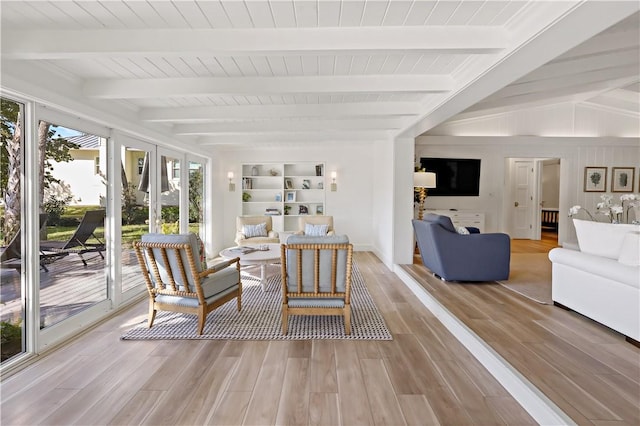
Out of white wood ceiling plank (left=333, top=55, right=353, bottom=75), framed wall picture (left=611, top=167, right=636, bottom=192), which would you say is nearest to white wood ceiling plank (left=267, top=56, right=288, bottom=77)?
white wood ceiling plank (left=333, top=55, right=353, bottom=75)

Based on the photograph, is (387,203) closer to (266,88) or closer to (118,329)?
(266,88)

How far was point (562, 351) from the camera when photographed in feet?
8.11

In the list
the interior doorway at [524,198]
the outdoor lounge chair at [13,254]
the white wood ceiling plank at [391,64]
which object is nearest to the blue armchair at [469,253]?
the white wood ceiling plank at [391,64]

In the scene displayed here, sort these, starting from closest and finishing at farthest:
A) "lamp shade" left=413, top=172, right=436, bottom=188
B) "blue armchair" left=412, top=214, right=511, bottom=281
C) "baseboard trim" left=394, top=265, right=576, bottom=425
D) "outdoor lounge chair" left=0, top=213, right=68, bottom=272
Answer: "baseboard trim" left=394, top=265, right=576, bottom=425 → "outdoor lounge chair" left=0, top=213, right=68, bottom=272 → "blue armchair" left=412, top=214, right=511, bottom=281 → "lamp shade" left=413, top=172, right=436, bottom=188

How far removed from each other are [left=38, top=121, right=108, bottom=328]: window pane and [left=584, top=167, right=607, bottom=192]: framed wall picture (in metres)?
9.47

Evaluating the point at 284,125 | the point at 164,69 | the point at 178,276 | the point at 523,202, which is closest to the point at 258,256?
the point at 178,276

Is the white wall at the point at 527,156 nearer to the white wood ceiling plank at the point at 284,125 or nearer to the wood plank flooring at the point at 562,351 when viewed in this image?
the white wood ceiling plank at the point at 284,125

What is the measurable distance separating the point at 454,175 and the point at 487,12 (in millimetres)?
5698

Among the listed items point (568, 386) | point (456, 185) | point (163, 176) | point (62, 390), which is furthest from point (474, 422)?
point (456, 185)

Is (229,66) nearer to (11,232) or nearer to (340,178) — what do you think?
(11,232)

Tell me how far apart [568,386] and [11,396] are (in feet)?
12.1

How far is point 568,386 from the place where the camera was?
6.66 ft

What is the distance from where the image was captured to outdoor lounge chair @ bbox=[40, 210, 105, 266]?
296 centimetres

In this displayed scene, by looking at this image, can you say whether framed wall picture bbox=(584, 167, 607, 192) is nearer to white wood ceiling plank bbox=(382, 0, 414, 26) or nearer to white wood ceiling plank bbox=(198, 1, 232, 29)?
white wood ceiling plank bbox=(382, 0, 414, 26)
